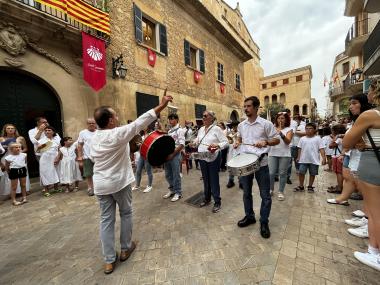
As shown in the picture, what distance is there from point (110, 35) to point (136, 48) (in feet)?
4.46

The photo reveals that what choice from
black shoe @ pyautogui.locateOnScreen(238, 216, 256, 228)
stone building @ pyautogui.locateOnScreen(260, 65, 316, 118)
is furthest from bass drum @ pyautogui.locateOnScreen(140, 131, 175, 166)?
stone building @ pyautogui.locateOnScreen(260, 65, 316, 118)

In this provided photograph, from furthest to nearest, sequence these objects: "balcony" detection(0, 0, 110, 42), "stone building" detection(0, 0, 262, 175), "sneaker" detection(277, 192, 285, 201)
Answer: "stone building" detection(0, 0, 262, 175) → "balcony" detection(0, 0, 110, 42) → "sneaker" detection(277, 192, 285, 201)

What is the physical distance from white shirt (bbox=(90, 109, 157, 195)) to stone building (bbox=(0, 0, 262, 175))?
632 cm

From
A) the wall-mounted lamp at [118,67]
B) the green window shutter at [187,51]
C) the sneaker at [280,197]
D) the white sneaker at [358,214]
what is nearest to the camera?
the white sneaker at [358,214]

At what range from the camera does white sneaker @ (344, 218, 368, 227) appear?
325 cm

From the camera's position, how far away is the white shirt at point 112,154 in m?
2.23

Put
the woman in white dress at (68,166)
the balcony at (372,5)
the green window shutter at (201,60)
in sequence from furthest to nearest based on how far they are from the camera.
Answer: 1. the green window shutter at (201,60)
2. the balcony at (372,5)
3. the woman in white dress at (68,166)

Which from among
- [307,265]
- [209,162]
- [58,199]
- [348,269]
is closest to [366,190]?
[348,269]

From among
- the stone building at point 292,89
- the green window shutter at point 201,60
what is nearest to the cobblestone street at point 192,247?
the green window shutter at point 201,60

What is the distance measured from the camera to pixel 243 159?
3113 mm

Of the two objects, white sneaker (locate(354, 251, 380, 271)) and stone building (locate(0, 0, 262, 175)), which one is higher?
stone building (locate(0, 0, 262, 175))

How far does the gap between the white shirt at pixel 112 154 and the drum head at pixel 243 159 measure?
147cm

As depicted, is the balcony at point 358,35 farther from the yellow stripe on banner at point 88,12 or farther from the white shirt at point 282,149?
the yellow stripe on banner at point 88,12

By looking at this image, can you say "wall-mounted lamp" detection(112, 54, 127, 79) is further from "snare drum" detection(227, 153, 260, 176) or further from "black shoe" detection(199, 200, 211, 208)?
"snare drum" detection(227, 153, 260, 176)
